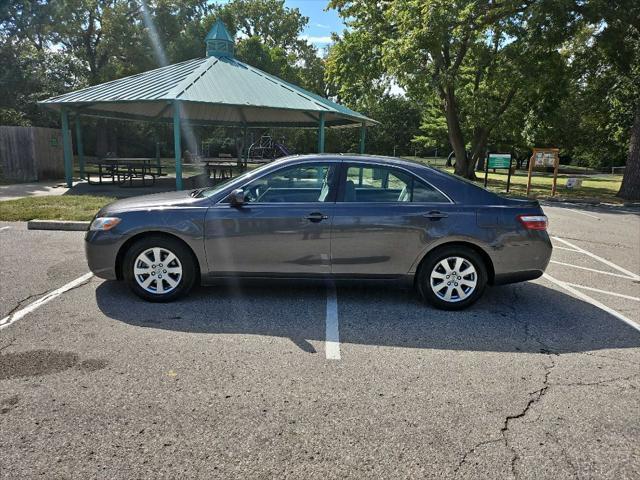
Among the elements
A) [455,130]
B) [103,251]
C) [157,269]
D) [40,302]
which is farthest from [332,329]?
[455,130]

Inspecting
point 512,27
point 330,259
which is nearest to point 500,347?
point 330,259

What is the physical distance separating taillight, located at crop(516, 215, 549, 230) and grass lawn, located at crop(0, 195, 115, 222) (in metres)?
7.64

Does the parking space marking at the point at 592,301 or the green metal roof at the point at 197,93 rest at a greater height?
the green metal roof at the point at 197,93

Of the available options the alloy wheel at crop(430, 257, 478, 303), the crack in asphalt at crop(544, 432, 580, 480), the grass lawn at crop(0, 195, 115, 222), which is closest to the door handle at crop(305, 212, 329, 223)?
the alloy wheel at crop(430, 257, 478, 303)

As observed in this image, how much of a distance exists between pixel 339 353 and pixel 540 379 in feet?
5.06

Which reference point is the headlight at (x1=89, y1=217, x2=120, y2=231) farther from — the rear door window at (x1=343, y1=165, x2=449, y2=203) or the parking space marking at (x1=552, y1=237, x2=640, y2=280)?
the parking space marking at (x1=552, y1=237, x2=640, y2=280)

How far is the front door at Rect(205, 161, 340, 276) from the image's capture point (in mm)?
4602

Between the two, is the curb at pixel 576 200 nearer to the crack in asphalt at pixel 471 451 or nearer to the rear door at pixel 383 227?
the rear door at pixel 383 227

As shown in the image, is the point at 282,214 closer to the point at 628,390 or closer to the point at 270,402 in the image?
the point at 270,402

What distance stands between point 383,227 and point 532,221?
1570mm

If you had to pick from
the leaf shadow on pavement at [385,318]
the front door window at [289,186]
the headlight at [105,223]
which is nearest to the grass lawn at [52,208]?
the headlight at [105,223]

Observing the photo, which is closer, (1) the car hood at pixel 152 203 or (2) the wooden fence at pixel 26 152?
(1) the car hood at pixel 152 203

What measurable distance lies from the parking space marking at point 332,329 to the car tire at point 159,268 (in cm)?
148

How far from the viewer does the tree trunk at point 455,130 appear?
21.6 m
